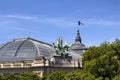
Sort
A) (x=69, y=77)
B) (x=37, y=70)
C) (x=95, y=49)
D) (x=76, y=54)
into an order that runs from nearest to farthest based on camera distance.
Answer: (x=69, y=77) < (x=95, y=49) < (x=37, y=70) < (x=76, y=54)

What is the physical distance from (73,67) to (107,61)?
37.0 m

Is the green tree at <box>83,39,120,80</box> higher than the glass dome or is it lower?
lower

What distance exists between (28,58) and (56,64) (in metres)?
11.4

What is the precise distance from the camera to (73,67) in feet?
476

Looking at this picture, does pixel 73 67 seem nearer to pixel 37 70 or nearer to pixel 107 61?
pixel 37 70

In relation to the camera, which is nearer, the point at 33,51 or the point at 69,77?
the point at 69,77

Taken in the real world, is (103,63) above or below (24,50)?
below

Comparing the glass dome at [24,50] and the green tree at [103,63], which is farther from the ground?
→ the glass dome at [24,50]

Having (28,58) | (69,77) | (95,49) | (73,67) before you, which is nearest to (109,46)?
(95,49)

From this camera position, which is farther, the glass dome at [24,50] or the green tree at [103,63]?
the glass dome at [24,50]

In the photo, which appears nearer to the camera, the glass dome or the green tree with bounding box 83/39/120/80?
the green tree with bounding box 83/39/120/80

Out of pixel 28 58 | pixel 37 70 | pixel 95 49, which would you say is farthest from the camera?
pixel 28 58

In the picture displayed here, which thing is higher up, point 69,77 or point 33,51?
point 33,51

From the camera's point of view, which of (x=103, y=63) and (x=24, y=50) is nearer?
(x=103, y=63)
